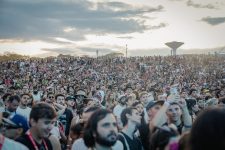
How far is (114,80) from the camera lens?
37469 millimetres

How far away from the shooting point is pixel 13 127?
4934mm

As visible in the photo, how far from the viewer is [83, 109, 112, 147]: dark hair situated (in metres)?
4.75

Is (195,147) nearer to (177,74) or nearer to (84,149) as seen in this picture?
(84,149)

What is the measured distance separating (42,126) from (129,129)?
1734mm

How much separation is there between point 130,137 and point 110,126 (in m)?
1.36

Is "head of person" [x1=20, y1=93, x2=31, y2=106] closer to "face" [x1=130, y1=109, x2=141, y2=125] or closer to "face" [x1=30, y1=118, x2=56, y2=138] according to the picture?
"face" [x1=130, y1=109, x2=141, y2=125]

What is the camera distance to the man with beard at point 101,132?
15.1 ft

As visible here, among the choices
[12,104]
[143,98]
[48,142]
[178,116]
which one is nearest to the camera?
[48,142]

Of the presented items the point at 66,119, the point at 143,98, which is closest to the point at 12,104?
the point at 66,119

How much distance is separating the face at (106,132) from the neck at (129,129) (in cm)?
125

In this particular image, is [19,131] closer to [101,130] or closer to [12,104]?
[101,130]

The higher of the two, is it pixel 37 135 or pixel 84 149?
pixel 37 135

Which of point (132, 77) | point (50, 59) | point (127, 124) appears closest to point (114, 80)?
point (132, 77)

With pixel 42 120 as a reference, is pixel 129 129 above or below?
below
